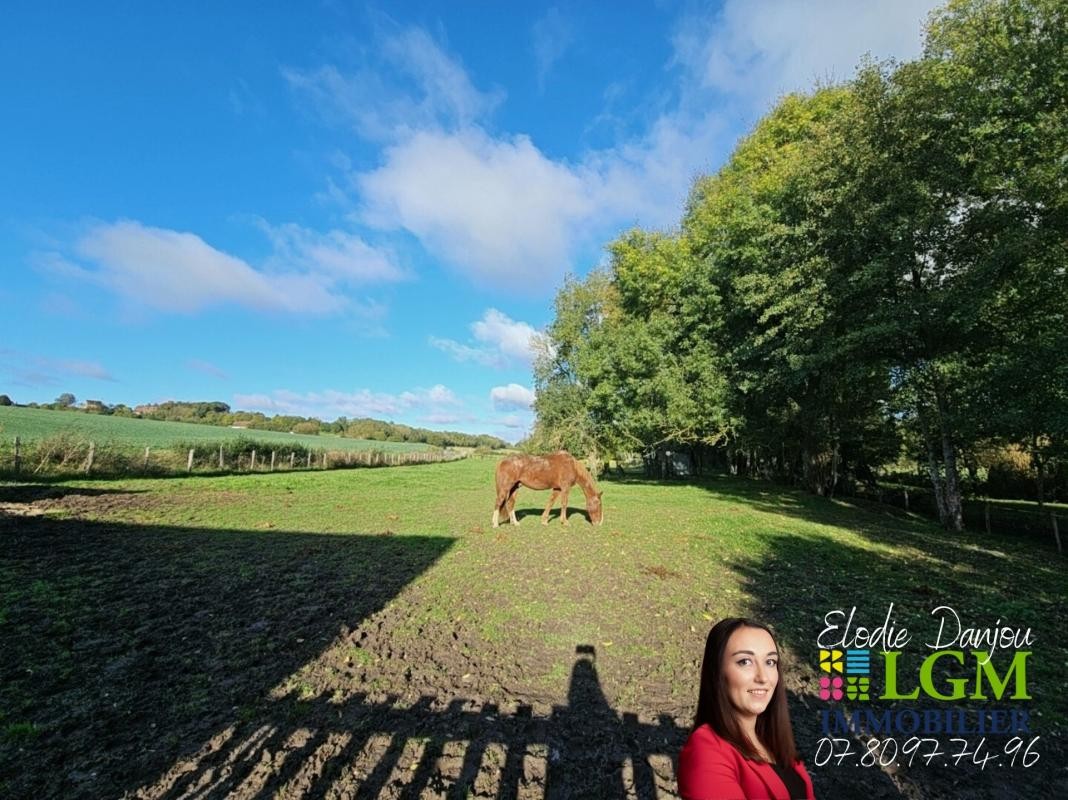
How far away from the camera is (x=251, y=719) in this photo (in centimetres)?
427

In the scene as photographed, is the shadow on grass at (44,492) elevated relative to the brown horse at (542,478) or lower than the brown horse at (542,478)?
lower

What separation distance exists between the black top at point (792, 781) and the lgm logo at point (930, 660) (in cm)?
384

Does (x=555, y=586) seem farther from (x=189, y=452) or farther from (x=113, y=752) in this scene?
(x=189, y=452)

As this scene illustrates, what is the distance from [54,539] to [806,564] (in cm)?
1743

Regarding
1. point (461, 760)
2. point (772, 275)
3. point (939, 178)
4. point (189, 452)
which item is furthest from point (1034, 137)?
point (189, 452)

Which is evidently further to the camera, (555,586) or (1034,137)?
(1034,137)

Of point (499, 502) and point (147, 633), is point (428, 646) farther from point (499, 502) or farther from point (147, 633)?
point (499, 502)

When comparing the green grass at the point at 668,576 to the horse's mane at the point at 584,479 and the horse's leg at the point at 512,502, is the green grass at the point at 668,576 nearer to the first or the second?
the horse's leg at the point at 512,502

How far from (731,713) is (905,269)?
1881cm

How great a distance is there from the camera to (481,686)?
5.05 m

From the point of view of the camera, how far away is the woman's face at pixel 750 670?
2.06 m

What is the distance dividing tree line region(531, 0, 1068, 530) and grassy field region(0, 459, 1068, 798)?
5.60 meters

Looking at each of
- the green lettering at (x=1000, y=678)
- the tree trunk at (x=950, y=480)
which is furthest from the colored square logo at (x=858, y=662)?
the tree trunk at (x=950, y=480)

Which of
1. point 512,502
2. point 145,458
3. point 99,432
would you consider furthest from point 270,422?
point 512,502
